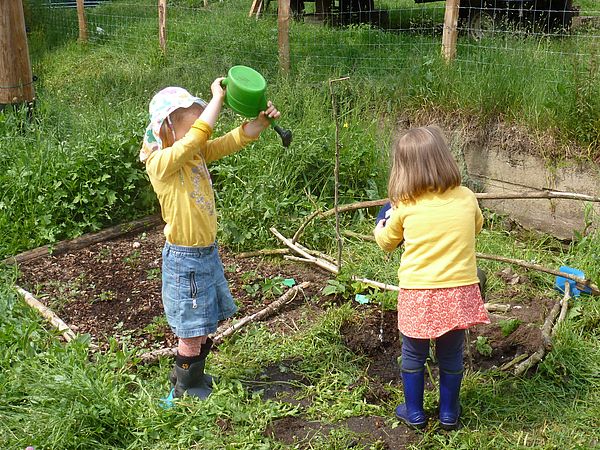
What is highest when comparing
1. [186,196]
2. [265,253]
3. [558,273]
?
[186,196]

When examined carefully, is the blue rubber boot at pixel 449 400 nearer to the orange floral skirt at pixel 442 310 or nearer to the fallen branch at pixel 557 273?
the orange floral skirt at pixel 442 310

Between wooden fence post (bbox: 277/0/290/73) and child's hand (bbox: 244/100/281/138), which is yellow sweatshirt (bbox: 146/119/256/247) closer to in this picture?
child's hand (bbox: 244/100/281/138)

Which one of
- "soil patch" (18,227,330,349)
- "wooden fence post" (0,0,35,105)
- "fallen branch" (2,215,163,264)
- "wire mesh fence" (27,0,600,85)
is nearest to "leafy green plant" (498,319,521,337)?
"soil patch" (18,227,330,349)

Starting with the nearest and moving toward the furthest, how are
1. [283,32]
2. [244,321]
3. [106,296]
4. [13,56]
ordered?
[244,321], [106,296], [13,56], [283,32]

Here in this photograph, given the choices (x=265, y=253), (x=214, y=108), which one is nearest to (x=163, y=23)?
Answer: (x=265, y=253)

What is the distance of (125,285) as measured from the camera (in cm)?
458

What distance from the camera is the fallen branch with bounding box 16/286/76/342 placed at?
385 centimetres

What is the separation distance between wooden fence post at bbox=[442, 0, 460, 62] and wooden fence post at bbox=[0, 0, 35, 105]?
12.0ft

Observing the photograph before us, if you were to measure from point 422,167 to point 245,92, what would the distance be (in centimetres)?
81

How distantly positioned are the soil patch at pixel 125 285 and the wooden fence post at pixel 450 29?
8.40 feet

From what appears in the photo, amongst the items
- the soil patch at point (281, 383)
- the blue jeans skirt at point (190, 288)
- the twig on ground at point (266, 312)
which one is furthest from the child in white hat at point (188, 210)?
the twig on ground at point (266, 312)

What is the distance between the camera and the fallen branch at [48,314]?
12.6 feet

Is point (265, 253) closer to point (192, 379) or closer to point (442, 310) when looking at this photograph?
point (192, 379)

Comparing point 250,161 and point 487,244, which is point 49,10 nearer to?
point 250,161
